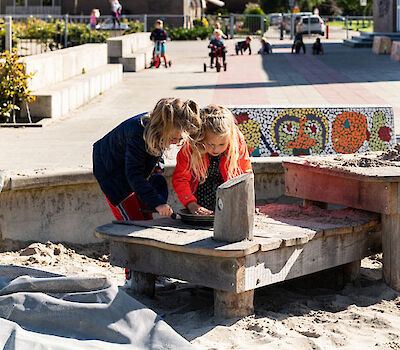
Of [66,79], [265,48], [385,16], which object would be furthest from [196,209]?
[385,16]

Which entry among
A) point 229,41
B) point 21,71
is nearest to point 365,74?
point 21,71

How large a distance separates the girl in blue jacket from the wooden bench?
11.1 inches

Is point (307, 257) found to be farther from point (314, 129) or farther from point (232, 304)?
point (314, 129)

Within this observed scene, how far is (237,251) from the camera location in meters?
4.54

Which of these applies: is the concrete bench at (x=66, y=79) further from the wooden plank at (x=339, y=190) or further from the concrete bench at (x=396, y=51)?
the concrete bench at (x=396, y=51)

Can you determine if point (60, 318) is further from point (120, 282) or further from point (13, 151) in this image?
point (13, 151)

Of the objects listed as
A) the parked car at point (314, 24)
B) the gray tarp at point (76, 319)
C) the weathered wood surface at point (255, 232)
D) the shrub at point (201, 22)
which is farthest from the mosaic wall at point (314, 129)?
the parked car at point (314, 24)

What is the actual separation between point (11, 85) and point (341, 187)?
274 inches

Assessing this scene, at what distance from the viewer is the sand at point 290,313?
4.54 metres

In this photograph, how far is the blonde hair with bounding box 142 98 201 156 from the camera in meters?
4.82

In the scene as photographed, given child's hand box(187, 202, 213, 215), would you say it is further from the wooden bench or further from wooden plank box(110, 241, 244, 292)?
wooden plank box(110, 241, 244, 292)

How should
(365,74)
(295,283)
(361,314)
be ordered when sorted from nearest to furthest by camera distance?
(361,314), (295,283), (365,74)

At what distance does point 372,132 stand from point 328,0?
8149cm

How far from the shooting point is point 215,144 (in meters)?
5.10
